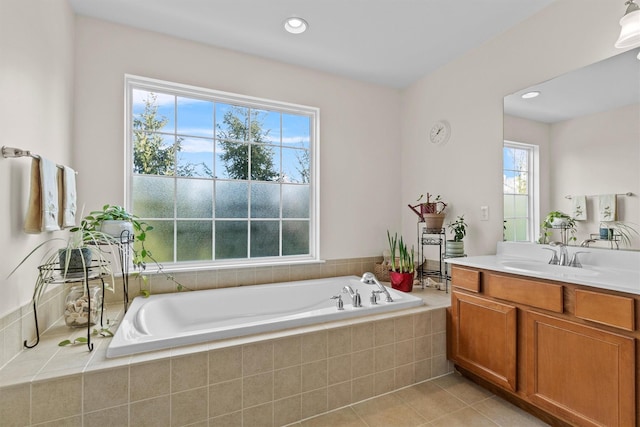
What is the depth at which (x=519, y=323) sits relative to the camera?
68.8 inches

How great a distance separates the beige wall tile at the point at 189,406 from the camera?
1431 mm

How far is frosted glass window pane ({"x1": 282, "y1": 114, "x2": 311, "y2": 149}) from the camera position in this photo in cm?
293

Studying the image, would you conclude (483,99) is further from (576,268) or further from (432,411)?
(432,411)

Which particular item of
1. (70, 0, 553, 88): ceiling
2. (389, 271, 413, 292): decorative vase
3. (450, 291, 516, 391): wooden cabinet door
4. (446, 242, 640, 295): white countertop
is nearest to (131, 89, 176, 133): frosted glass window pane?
(70, 0, 553, 88): ceiling

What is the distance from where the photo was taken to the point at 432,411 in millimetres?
1790

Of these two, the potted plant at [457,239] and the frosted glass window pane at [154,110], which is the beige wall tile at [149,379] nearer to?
the frosted glass window pane at [154,110]

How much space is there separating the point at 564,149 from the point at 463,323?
1345 mm

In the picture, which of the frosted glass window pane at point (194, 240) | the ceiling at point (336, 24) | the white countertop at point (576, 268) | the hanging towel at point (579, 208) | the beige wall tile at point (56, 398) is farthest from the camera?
the frosted glass window pane at point (194, 240)

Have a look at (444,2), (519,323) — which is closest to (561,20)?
(444,2)

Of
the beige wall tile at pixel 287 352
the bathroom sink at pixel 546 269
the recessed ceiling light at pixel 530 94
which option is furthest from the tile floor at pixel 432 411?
the recessed ceiling light at pixel 530 94

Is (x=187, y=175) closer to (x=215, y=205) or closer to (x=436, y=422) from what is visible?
(x=215, y=205)

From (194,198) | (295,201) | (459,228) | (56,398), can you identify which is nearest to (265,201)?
(295,201)

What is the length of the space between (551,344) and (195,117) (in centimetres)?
289

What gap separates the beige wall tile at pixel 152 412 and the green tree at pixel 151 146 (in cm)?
169
